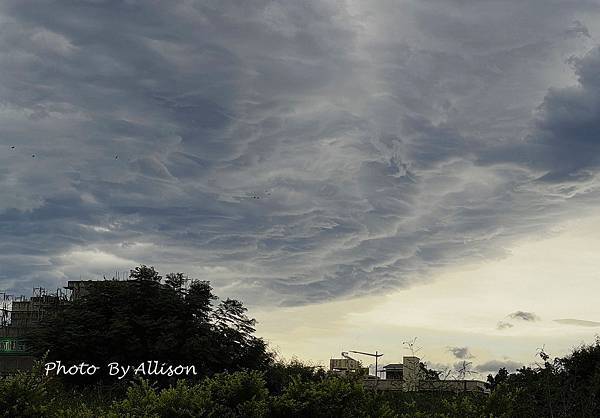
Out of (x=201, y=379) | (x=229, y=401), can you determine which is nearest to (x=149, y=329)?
(x=201, y=379)

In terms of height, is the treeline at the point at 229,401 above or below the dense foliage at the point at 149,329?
below

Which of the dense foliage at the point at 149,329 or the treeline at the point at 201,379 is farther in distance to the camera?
the dense foliage at the point at 149,329

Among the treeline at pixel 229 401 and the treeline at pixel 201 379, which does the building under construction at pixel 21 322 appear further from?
the treeline at pixel 229 401

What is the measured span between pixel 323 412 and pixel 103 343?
3538 centimetres

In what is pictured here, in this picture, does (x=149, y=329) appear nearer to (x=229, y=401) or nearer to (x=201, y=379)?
(x=201, y=379)

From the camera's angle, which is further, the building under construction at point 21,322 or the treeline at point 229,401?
the building under construction at point 21,322

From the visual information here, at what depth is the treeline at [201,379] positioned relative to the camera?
14664 mm

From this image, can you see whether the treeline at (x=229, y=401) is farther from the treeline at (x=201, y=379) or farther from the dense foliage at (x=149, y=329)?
the dense foliage at (x=149, y=329)

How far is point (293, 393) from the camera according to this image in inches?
587

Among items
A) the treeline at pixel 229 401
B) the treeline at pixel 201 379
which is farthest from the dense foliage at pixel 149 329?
the treeline at pixel 229 401

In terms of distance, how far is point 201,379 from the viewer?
96.1ft

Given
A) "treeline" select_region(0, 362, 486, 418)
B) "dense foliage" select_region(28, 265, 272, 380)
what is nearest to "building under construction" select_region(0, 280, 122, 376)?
"dense foliage" select_region(28, 265, 272, 380)

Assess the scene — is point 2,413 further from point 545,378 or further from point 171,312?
point 171,312

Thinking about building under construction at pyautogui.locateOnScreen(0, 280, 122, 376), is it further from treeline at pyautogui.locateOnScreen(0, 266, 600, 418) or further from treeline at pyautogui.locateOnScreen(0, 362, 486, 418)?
treeline at pyautogui.locateOnScreen(0, 362, 486, 418)
